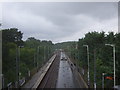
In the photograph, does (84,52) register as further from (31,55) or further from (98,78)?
(98,78)

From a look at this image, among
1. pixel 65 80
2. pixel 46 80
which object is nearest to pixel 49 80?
pixel 46 80

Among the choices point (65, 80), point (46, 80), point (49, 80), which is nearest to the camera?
point (46, 80)

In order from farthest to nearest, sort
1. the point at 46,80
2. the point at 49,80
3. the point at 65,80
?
the point at 49,80
the point at 65,80
the point at 46,80

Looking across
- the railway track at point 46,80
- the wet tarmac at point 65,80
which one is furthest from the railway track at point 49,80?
the wet tarmac at point 65,80

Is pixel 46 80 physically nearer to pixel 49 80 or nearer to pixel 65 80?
pixel 49 80

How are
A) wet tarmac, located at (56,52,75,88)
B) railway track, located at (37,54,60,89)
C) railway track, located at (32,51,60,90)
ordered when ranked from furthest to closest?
wet tarmac, located at (56,52,75,88) → railway track, located at (37,54,60,89) → railway track, located at (32,51,60,90)

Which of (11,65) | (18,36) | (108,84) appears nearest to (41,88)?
(11,65)

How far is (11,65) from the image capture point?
33531mm

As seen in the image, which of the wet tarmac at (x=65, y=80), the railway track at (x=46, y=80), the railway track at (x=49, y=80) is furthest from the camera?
the wet tarmac at (x=65, y=80)

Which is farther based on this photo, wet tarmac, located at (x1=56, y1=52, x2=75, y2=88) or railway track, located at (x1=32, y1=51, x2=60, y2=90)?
wet tarmac, located at (x1=56, y1=52, x2=75, y2=88)

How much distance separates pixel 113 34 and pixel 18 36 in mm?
25375

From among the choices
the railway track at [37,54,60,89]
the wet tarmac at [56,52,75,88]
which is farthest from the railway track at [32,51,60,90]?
the wet tarmac at [56,52,75,88]

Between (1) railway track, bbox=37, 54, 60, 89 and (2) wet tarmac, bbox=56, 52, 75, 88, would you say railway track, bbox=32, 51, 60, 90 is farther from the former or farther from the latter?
(2) wet tarmac, bbox=56, 52, 75, 88

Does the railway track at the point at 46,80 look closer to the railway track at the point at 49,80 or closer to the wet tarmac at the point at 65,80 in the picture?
the railway track at the point at 49,80
